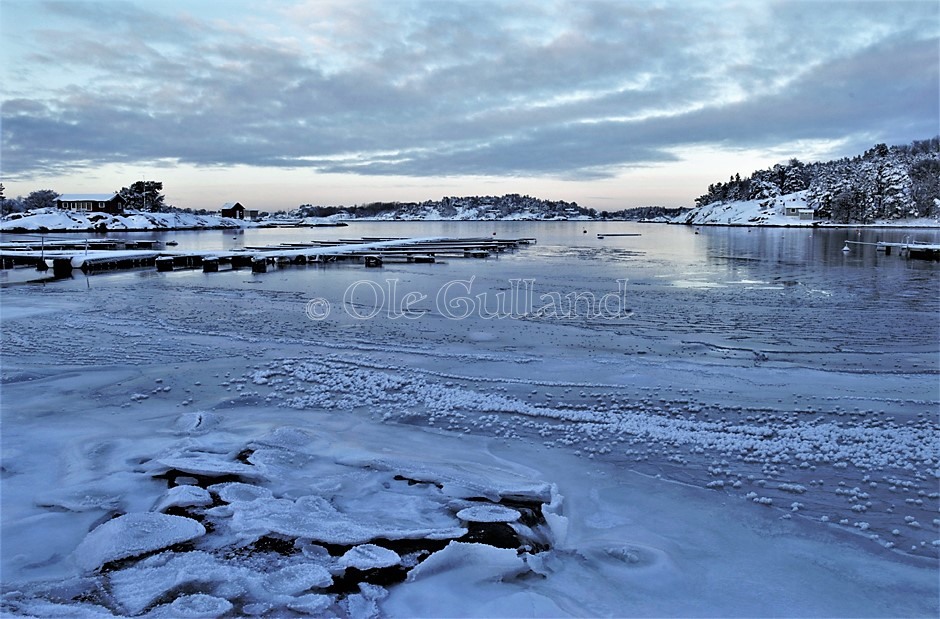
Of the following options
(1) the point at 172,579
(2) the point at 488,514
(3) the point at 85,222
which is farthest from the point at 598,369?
(3) the point at 85,222

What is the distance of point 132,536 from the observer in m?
5.38

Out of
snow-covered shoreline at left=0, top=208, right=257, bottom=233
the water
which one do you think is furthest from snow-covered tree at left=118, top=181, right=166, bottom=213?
the water

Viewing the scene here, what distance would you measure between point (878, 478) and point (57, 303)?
2511 centimetres

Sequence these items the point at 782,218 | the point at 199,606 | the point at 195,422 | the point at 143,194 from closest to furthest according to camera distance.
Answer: the point at 199,606 → the point at 195,422 → the point at 143,194 → the point at 782,218

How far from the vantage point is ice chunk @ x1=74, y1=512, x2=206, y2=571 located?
5125 mm

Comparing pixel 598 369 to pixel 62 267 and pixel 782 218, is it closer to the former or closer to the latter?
pixel 62 267

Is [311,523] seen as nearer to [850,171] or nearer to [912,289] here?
[912,289]

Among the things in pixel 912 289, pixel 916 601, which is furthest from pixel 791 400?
pixel 912 289

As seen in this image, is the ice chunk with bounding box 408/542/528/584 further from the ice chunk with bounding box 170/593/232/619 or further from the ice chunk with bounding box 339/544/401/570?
the ice chunk with bounding box 170/593/232/619

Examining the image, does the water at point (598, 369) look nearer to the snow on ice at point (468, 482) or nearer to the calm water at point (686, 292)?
the snow on ice at point (468, 482)

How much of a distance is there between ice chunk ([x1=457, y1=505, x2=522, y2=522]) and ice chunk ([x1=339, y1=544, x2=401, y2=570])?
969 mm

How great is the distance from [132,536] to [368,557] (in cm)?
215

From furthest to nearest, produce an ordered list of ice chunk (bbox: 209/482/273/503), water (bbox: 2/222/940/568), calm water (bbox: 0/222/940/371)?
calm water (bbox: 0/222/940/371) < water (bbox: 2/222/940/568) < ice chunk (bbox: 209/482/273/503)

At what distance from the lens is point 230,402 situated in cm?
1002
